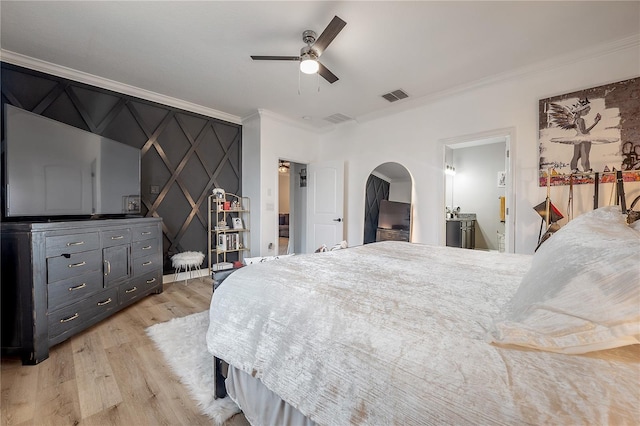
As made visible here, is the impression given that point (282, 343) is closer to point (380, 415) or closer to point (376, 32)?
point (380, 415)

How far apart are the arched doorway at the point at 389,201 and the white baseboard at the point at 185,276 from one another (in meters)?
2.61

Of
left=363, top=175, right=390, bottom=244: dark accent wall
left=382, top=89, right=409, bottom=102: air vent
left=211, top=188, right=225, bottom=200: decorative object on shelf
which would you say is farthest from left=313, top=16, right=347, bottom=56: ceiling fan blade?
left=211, top=188, right=225, bottom=200: decorative object on shelf

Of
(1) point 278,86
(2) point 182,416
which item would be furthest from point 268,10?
(2) point 182,416

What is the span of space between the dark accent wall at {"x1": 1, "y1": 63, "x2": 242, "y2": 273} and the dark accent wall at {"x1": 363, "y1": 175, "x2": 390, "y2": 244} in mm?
2247

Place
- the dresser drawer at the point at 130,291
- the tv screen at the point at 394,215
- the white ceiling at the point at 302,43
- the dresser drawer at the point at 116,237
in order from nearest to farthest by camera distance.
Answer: the white ceiling at the point at 302,43 → the dresser drawer at the point at 116,237 → the dresser drawer at the point at 130,291 → the tv screen at the point at 394,215

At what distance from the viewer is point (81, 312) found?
2.02 metres

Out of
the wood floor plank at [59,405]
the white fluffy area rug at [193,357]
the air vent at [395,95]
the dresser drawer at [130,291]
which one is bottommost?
the wood floor plank at [59,405]

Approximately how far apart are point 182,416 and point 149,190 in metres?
3.02

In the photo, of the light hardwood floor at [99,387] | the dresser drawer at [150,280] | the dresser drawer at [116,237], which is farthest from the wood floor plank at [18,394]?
the dresser drawer at [150,280]

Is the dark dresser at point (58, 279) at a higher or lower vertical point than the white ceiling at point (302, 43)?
lower

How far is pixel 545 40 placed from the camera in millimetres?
2309

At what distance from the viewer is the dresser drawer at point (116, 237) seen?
2.31 meters

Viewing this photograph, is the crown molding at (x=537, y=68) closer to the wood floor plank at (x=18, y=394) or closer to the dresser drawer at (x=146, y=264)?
the dresser drawer at (x=146, y=264)

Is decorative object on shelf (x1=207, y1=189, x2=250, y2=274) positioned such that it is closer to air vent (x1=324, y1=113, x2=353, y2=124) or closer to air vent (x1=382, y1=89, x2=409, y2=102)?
air vent (x1=324, y1=113, x2=353, y2=124)
